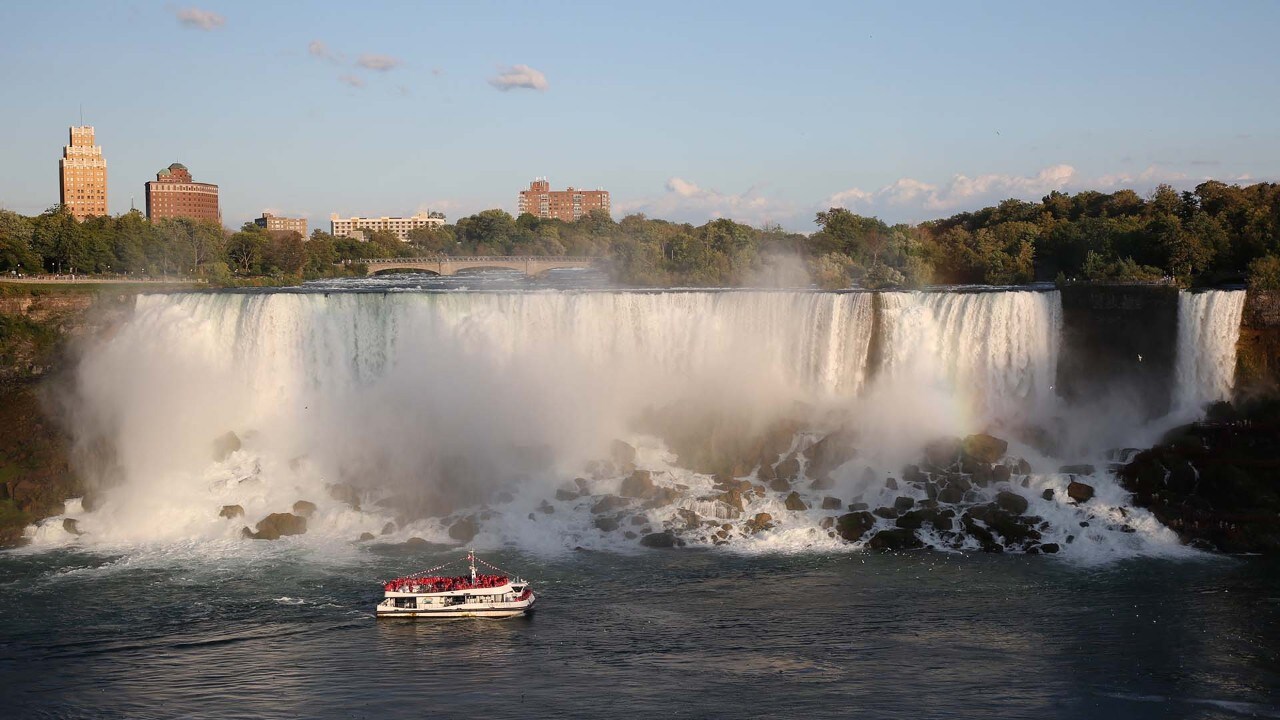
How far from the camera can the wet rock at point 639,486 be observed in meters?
33.5

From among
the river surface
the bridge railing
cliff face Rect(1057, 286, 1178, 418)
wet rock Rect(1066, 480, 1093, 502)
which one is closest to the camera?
the river surface

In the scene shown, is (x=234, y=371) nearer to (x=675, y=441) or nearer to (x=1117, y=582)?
(x=675, y=441)

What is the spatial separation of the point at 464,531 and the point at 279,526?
5087mm

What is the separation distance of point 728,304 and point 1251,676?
72.3 feet

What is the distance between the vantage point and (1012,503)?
103 feet

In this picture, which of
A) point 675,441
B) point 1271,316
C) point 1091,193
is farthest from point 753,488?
point 1091,193

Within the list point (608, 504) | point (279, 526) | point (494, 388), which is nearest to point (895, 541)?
point (608, 504)

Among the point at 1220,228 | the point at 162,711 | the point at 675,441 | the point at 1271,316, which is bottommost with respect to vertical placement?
the point at 162,711

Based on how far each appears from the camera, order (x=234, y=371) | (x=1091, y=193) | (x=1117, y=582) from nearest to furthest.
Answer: (x=1117, y=582)
(x=234, y=371)
(x=1091, y=193)

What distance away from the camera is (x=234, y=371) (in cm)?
4003

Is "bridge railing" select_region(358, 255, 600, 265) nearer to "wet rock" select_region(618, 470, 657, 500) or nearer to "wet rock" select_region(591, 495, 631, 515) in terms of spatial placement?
"wet rock" select_region(618, 470, 657, 500)

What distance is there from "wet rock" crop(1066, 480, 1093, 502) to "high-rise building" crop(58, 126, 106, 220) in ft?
537

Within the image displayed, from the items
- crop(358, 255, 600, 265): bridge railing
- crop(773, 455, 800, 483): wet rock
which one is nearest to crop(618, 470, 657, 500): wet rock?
crop(773, 455, 800, 483): wet rock

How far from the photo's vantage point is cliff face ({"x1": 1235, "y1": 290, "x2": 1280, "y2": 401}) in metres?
35.7
